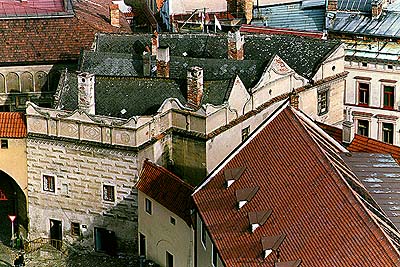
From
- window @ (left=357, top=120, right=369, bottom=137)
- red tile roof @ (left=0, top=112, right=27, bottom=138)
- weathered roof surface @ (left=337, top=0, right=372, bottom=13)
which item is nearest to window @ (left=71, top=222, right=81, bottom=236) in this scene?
red tile roof @ (left=0, top=112, right=27, bottom=138)

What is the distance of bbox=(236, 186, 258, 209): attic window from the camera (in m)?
63.1

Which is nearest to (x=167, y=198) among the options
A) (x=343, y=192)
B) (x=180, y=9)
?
(x=343, y=192)

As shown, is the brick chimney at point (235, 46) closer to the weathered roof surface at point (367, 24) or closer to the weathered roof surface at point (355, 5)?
the weathered roof surface at point (367, 24)

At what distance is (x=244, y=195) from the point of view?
208 feet

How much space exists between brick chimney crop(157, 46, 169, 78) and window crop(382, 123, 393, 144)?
65.7 ft

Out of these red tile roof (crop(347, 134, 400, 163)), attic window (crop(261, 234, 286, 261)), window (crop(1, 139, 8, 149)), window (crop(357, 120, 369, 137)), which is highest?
window (crop(1, 139, 8, 149))

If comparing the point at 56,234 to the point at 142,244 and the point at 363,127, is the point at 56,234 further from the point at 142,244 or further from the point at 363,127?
the point at 363,127

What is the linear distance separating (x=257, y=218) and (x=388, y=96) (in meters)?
35.8

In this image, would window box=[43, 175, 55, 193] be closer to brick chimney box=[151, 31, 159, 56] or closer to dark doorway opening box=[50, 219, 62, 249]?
dark doorway opening box=[50, 219, 62, 249]

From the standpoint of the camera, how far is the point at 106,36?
92.4 meters

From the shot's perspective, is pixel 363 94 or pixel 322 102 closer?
pixel 322 102

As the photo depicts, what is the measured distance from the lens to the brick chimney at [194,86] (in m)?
78.4

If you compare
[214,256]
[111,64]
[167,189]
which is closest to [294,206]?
[214,256]

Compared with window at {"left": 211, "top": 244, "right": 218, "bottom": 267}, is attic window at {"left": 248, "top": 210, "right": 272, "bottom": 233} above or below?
above
